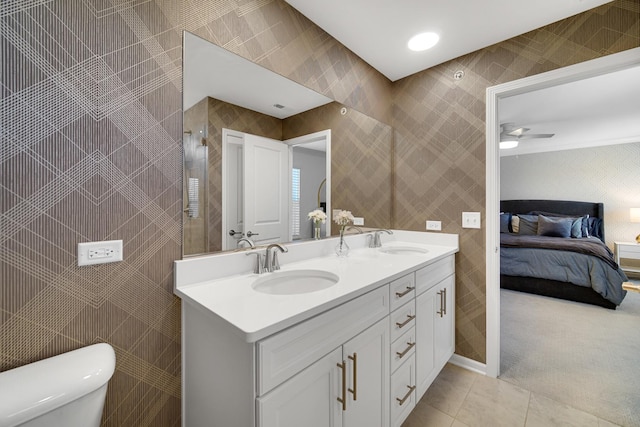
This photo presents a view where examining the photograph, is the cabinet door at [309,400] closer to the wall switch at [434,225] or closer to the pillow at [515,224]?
the wall switch at [434,225]

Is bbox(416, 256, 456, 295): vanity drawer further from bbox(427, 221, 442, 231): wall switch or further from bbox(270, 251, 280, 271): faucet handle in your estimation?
bbox(270, 251, 280, 271): faucet handle

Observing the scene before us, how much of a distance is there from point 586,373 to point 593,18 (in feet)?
7.76

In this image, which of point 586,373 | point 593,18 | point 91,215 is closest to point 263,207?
point 91,215

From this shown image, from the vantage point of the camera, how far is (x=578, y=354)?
2201 millimetres

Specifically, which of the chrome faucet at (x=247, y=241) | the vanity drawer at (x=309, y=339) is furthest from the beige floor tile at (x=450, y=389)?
the chrome faucet at (x=247, y=241)

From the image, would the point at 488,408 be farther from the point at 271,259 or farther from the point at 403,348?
the point at 271,259

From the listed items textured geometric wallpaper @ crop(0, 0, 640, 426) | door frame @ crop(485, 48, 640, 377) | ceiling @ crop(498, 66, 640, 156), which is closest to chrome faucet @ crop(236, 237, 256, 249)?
textured geometric wallpaper @ crop(0, 0, 640, 426)

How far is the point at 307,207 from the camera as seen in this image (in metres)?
1.77

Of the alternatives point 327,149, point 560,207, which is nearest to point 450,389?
point 327,149

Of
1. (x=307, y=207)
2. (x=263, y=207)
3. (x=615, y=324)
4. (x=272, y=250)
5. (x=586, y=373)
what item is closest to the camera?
(x=272, y=250)

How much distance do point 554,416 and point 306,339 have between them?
1.74m

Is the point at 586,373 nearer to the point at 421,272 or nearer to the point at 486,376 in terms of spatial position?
the point at 486,376

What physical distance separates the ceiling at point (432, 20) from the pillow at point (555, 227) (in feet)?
13.2

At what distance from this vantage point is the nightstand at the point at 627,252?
14.3 ft
